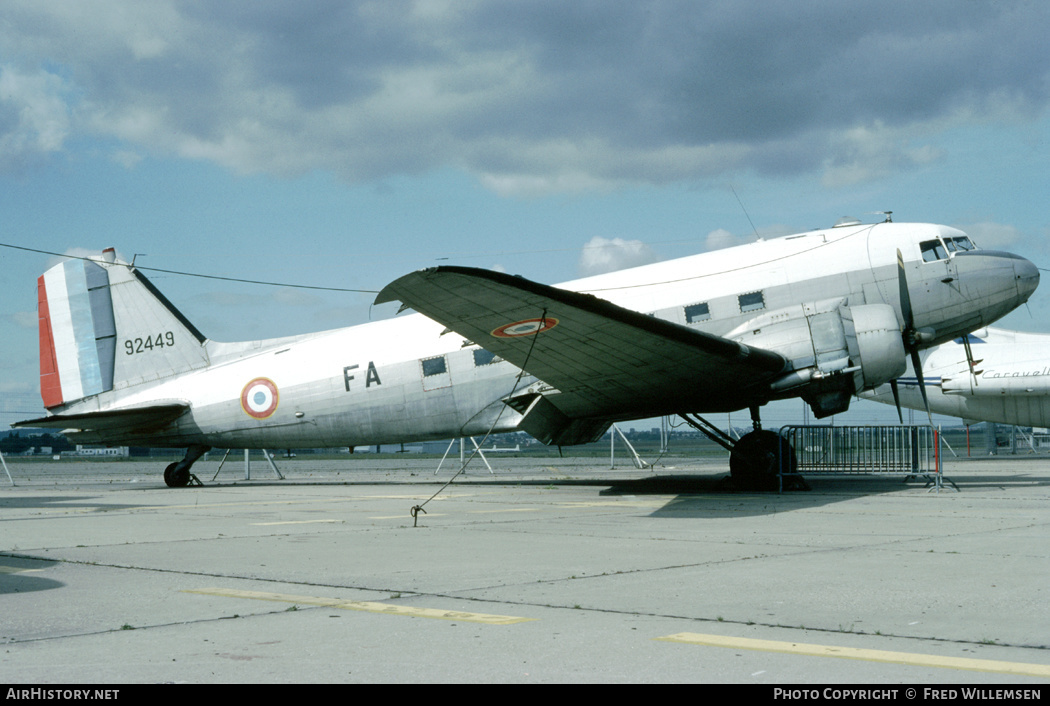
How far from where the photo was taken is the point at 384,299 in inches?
467

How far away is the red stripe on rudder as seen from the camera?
21375 mm

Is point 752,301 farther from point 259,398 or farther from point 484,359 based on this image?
point 259,398

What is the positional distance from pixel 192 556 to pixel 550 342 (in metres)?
6.99

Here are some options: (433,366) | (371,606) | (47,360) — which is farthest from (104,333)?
(371,606)

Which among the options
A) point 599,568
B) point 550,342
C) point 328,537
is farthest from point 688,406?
point 599,568

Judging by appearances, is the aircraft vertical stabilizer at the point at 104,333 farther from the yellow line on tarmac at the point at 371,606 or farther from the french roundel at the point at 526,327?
the yellow line on tarmac at the point at 371,606

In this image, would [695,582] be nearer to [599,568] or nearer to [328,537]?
[599,568]

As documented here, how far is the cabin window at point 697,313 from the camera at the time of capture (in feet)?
56.0

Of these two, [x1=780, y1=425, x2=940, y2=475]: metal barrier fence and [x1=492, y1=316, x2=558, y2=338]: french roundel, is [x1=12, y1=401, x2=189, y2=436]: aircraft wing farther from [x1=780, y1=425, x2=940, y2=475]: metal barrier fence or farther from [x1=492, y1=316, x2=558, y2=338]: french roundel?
[x1=780, y1=425, x2=940, y2=475]: metal barrier fence

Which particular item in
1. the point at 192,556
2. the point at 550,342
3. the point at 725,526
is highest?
the point at 550,342

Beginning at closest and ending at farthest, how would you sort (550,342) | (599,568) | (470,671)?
1. (470,671)
2. (599,568)
3. (550,342)

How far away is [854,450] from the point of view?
2139 cm

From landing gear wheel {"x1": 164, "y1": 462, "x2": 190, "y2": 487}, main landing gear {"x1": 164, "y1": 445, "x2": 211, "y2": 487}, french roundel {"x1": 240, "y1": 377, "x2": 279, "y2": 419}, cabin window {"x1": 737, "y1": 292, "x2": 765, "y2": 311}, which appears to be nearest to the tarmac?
cabin window {"x1": 737, "y1": 292, "x2": 765, "y2": 311}

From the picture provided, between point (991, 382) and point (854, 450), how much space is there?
1830 centimetres
